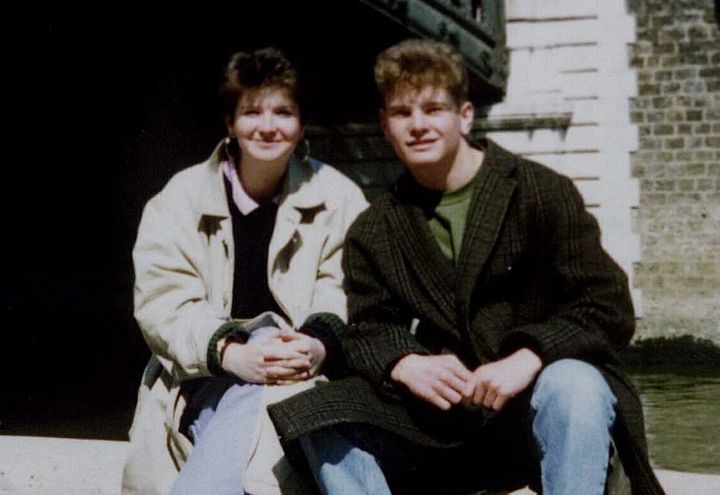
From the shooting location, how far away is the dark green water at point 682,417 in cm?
508

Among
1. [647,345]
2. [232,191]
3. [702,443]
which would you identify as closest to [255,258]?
[232,191]

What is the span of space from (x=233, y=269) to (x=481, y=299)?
653 mm

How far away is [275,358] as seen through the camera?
2662 mm

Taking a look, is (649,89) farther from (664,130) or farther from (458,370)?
(458,370)

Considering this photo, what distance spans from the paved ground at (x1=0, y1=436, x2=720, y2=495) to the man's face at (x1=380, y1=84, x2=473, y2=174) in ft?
4.43

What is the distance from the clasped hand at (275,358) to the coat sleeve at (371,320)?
0.33ft

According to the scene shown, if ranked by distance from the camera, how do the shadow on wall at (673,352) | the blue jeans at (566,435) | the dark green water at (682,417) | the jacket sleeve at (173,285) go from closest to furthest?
the blue jeans at (566,435), the jacket sleeve at (173,285), the dark green water at (682,417), the shadow on wall at (673,352)

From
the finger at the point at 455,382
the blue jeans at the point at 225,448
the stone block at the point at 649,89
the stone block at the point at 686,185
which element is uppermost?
the stone block at the point at 649,89

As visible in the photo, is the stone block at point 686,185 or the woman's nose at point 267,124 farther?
the stone block at point 686,185

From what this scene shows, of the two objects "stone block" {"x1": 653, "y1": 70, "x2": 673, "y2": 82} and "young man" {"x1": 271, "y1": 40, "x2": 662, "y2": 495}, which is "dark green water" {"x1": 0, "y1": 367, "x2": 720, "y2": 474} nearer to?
"young man" {"x1": 271, "y1": 40, "x2": 662, "y2": 495}

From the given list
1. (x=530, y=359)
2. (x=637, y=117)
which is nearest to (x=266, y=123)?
(x=530, y=359)

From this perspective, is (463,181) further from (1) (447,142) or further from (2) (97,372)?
(2) (97,372)

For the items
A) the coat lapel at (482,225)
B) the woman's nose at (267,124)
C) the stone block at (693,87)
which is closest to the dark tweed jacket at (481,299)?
the coat lapel at (482,225)

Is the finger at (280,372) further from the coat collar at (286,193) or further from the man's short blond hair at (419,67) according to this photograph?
the man's short blond hair at (419,67)
